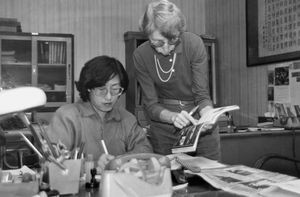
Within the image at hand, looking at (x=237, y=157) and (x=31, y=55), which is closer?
(x=237, y=157)

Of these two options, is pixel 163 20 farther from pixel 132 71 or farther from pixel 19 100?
pixel 132 71

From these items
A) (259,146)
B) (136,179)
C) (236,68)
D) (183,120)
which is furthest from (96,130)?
(236,68)

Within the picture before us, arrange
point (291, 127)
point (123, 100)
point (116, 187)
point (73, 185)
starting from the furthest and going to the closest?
point (123, 100), point (291, 127), point (73, 185), point (116, 187)

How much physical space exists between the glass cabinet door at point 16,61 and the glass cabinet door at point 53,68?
0.38ft

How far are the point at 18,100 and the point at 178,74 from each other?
144 centimetres

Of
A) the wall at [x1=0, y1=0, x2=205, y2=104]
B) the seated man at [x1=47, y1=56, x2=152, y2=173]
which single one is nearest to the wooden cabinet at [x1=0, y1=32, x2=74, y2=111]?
the wall at [x1=0, y1=0, x2=205, y2=104]

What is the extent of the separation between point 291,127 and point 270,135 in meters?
0.26

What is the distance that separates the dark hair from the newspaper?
0.67 metres

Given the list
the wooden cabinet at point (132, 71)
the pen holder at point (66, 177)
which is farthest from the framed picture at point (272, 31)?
the pen holder at point (66, 177)

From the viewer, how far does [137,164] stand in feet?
2.82

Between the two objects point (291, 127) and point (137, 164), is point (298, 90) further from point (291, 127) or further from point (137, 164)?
point (137, 164)

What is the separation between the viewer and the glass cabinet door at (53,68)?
4102mm

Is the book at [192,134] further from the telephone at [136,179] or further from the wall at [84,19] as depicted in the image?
the wall at [84,19]

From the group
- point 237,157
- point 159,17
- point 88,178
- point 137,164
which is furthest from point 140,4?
point 137,164
